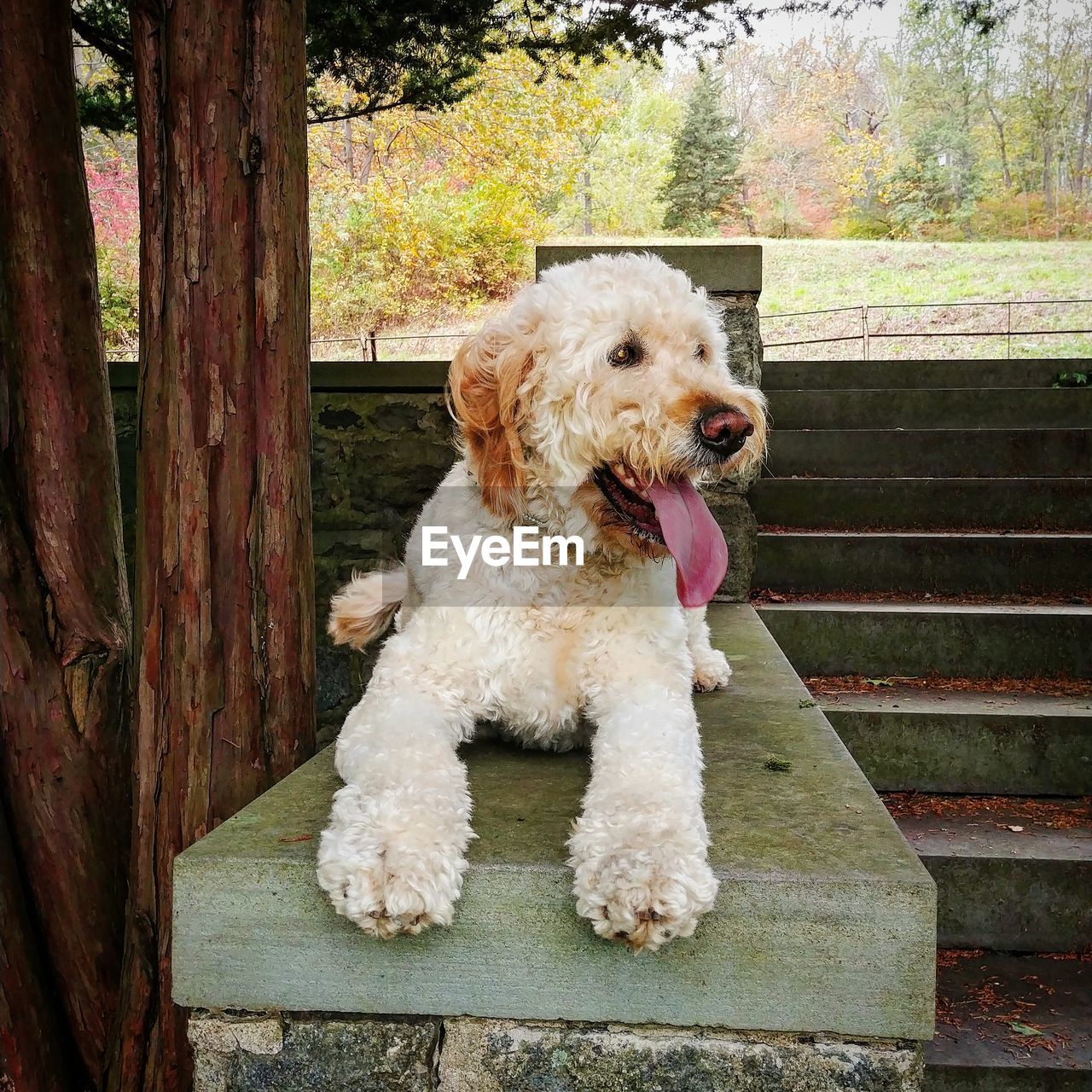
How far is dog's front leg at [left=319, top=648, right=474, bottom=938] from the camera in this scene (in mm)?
1672

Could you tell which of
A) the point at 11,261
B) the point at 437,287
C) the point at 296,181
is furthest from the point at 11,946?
the point at 437,287

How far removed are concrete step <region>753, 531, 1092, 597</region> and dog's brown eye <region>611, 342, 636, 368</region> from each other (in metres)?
3.29

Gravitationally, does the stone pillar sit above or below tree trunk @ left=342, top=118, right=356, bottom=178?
below

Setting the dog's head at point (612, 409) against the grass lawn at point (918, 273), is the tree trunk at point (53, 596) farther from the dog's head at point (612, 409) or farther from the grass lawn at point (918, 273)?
the grass lawn at point (918, 273)

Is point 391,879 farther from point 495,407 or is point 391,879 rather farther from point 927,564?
point 927,564

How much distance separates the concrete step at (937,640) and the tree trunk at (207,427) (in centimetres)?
298

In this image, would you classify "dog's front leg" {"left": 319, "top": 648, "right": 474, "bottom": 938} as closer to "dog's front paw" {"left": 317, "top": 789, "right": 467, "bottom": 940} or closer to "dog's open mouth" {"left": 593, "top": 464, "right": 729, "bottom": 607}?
"dog's front paw" {"left": 317, "top": 789, "right": 467, "bottom": 940}

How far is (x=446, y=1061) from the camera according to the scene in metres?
1.81

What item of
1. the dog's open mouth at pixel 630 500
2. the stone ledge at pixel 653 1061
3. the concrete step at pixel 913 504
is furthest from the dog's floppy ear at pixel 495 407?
the concrete step at pixel 913 504

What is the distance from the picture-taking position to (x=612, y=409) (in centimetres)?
221

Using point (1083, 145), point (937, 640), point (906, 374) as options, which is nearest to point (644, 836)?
point (937, 640)

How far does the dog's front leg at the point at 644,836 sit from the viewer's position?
1.64 m

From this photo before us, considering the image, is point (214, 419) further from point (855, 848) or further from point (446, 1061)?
point (855, 848)

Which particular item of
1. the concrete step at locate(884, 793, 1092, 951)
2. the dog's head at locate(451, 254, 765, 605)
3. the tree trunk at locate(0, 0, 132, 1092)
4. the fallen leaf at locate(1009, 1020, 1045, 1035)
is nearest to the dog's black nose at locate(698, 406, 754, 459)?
the dog's head at locate(451, 254, 765, 605)
